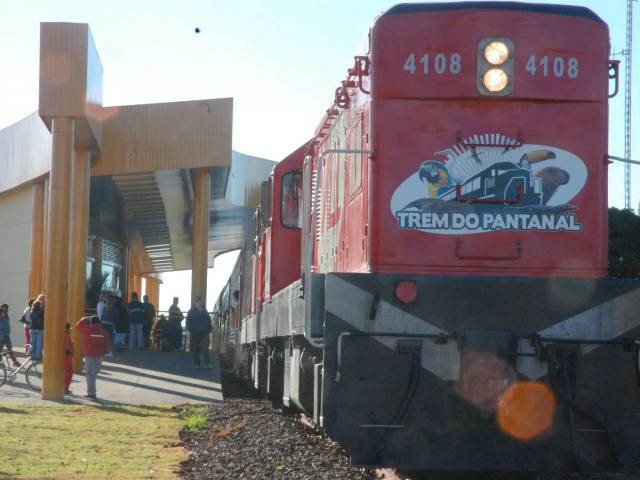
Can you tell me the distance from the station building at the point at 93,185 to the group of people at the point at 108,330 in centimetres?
57

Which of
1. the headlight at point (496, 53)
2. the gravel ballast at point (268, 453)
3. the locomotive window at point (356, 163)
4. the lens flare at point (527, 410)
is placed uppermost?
the headlight at point (496, 53)

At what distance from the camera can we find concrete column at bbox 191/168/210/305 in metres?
25.7

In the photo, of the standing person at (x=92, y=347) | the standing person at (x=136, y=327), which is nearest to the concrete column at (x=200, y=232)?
the standing person at (x=136, y=327)

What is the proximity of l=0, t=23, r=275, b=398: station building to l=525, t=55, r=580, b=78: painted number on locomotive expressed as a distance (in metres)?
10.7

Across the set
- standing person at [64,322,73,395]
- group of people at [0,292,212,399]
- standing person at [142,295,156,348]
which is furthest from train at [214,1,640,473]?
standing person at [142,295,156,348]

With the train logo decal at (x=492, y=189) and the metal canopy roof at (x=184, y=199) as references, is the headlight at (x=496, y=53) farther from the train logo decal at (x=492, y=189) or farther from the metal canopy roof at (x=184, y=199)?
the metal canopy roof at (x=184, y=199)

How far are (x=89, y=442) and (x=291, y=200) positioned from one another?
11.6 ft

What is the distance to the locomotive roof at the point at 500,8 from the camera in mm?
7234

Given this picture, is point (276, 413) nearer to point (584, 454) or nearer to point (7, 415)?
point (7, 415)

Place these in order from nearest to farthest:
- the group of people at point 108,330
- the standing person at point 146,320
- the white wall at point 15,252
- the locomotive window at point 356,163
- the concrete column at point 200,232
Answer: the locomotive window at point 356,163 → the group of people at point 108,330 → the concrete column at point 200,232 → the standing person at point 146,320 → the white wall at point 15,252

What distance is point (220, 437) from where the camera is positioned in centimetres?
1082

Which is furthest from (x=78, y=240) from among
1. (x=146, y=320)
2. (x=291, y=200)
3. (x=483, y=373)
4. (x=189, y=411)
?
(x=483, y=373)

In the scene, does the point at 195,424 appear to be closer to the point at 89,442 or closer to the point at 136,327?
the point at 89,442

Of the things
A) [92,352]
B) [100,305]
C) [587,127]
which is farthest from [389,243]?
[100,305]
